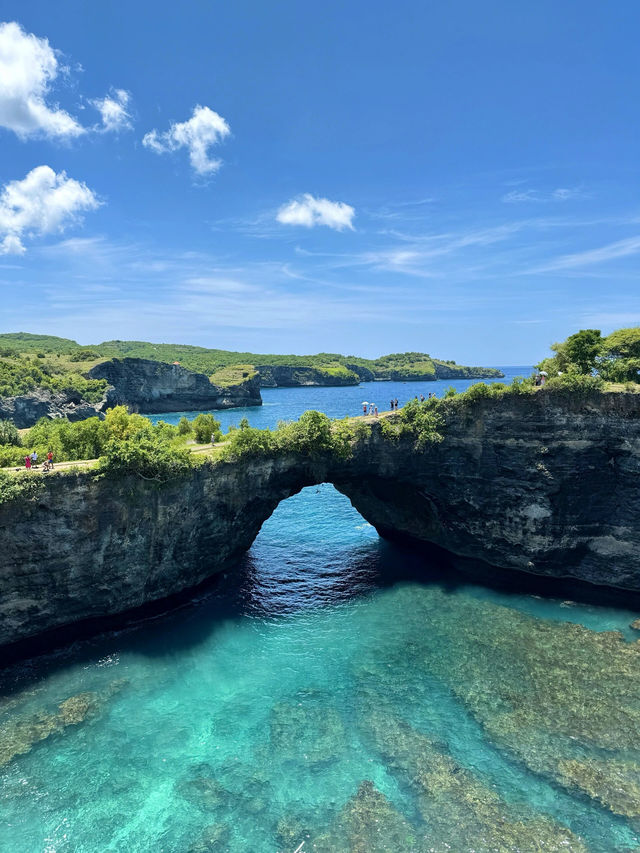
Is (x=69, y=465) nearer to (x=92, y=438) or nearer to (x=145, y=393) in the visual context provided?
(x=92, y=438)

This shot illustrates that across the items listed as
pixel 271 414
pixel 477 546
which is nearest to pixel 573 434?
pixel 477 546

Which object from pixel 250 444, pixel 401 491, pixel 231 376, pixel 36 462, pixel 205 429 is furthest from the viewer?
pixel 231 376

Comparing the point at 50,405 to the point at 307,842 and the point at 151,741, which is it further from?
the point at 307,842

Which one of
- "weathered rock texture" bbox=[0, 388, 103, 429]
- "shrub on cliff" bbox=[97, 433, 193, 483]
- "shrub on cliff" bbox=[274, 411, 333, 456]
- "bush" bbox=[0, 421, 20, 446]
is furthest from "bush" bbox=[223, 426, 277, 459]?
"weathered rock texture" bbox=[0, 388, 103, 429]

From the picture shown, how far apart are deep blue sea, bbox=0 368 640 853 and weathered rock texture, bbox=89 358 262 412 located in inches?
4478

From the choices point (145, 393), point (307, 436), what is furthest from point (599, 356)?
point (145, 393)

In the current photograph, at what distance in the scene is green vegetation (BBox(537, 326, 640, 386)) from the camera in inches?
1325

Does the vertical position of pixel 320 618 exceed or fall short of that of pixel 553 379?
it falls short

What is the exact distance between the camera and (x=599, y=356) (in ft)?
115

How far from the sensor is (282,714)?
2209 centimetres

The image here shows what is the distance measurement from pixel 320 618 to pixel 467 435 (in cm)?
1633

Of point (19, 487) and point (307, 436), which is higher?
point (307, 436)

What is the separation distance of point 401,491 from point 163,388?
121833 mm

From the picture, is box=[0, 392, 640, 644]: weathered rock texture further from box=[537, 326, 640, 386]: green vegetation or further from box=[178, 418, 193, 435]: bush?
box=[178, 418, 193, 435]: bush
